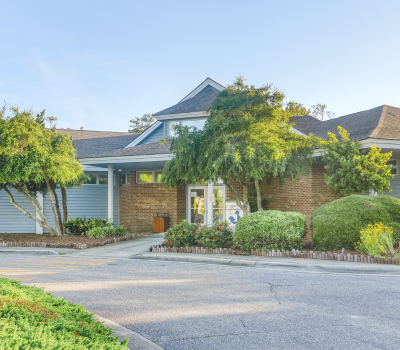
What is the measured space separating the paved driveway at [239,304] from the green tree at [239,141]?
137 inches

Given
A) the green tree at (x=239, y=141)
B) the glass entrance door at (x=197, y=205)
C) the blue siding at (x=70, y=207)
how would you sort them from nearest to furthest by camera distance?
the green tree at (x=239, y=141) < the glass entrance door at (x=197, y=205) < the blue siding at (x=70, y=207)

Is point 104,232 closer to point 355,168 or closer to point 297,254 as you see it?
point 297,254

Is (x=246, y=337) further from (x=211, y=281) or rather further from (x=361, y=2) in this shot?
(x=361, y=2)

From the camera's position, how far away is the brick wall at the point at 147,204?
680 inches

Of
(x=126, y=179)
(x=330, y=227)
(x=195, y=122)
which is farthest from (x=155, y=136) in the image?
(x=330, y=227)

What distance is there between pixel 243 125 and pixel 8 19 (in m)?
12.7

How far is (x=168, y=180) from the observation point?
11656 mm

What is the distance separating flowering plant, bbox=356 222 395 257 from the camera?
27.8 ft

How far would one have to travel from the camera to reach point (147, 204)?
1789 cm

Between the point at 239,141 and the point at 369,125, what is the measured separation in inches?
260

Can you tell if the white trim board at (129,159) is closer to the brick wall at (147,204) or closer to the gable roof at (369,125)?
the brick wall at (147,204)

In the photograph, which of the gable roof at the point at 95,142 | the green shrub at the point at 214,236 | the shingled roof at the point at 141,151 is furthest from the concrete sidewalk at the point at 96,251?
the gable roof at the point at 95,142

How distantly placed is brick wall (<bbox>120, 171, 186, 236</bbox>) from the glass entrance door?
41cm

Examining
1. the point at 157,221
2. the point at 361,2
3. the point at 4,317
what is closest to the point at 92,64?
the point at 157,221
